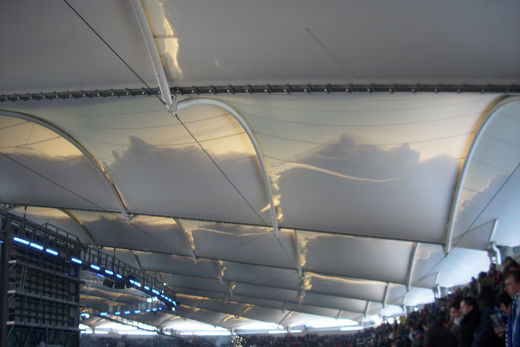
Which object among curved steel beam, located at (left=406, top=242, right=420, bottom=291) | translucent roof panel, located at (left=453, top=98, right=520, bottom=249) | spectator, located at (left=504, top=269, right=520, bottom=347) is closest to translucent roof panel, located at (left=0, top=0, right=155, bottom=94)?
spectator, located at (left=504, top=269, right=520, bottom=347)

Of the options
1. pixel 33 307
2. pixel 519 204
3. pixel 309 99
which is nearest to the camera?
pixel 309 99

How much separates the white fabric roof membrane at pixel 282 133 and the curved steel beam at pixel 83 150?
0.09 metres

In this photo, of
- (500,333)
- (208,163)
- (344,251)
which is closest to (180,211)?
(208,163)

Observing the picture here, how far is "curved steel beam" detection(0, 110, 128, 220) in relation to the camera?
60.2ft

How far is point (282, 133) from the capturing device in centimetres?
1766

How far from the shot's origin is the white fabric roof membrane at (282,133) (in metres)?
12.0

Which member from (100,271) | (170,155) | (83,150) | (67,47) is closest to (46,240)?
(100,271)

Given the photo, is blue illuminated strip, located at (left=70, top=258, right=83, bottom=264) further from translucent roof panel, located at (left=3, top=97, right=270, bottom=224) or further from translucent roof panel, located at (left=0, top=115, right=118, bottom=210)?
translucent roof panel, located at (left=3, top=97, right=270, bottom=224)

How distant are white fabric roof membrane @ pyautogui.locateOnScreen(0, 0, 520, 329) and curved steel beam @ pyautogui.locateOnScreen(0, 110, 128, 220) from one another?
93 millimetres

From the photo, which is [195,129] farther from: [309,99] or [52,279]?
[52,279]

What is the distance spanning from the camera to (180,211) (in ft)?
81.8

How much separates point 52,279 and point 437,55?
2308 cm

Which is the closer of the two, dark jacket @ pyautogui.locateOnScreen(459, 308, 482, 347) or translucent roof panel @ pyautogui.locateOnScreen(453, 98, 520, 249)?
dark jacket @ pyautogui.locateOnScreen(459, 308, 482, 347)

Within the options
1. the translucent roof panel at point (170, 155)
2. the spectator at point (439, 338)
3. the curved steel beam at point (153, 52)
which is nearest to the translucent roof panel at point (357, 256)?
the translucent roof panel at point (170, 155)
